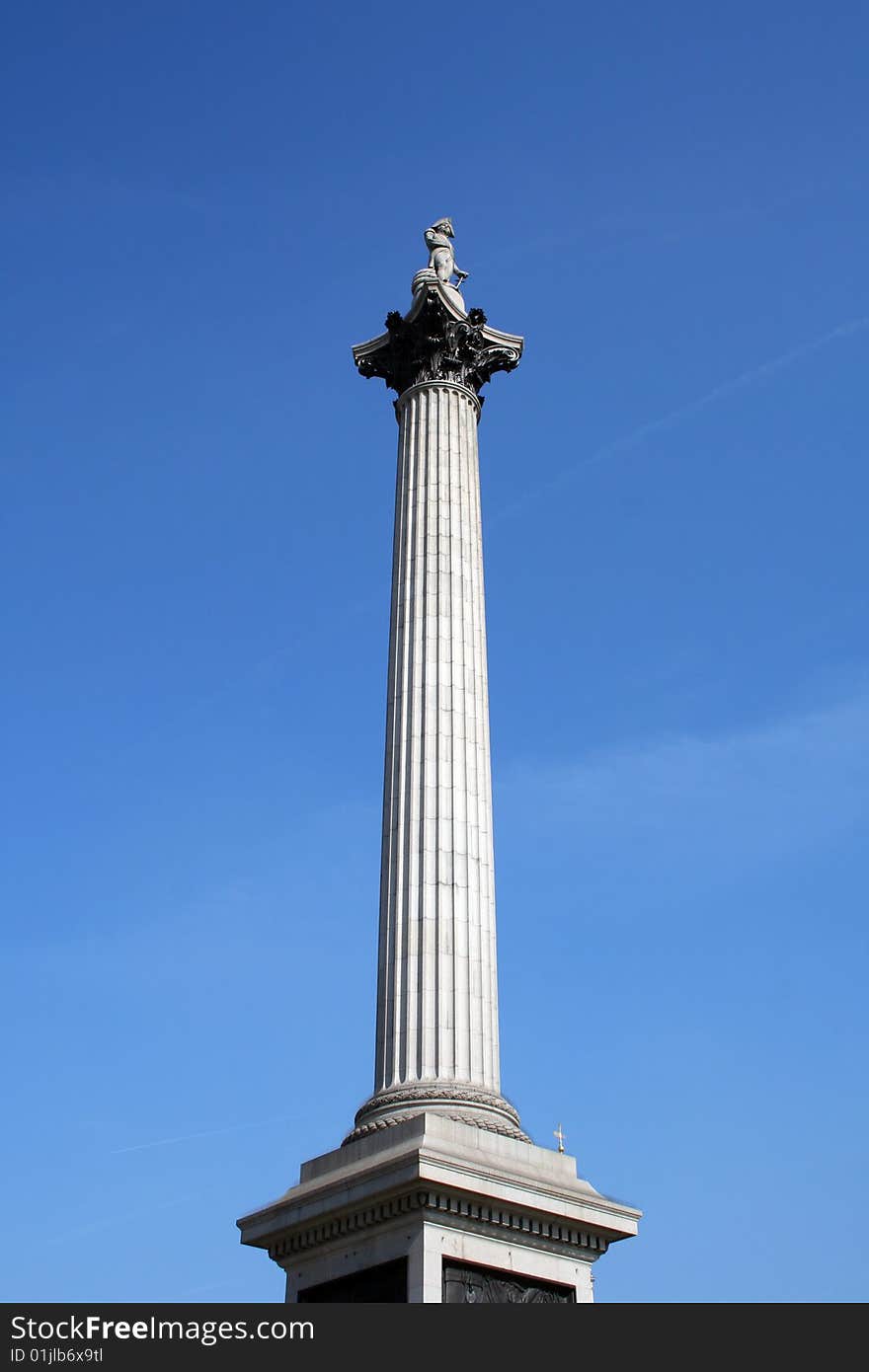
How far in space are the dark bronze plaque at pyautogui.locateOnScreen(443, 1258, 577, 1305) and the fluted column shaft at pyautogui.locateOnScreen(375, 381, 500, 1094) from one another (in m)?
3.51

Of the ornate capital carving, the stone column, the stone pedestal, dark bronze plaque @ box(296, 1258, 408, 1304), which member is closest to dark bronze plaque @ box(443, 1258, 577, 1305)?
the stone pedestal

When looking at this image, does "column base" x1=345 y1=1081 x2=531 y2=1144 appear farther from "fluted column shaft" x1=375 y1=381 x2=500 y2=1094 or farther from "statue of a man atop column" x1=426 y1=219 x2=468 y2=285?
"statue of a man atop column" x1=426 y1=219 x2=468 y2=285

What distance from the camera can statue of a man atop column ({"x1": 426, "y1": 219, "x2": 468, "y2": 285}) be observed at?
126 ft

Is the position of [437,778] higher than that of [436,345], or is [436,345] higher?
[436,345]

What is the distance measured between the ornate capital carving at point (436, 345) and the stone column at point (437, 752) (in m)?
0.03

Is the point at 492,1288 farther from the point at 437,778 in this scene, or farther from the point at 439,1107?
the point at 437,778

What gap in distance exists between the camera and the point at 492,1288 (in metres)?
24.7

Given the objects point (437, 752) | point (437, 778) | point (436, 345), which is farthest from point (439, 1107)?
point (436, 345)

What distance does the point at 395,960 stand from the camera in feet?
94.5

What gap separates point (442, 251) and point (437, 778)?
1498cm
